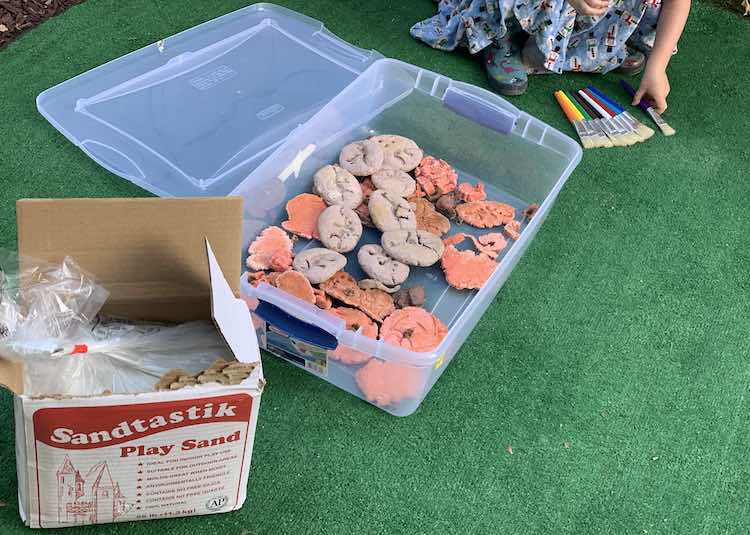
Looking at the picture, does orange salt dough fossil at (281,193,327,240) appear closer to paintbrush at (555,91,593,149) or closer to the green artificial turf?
the green artificial turf

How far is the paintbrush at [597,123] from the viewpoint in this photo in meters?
1.35

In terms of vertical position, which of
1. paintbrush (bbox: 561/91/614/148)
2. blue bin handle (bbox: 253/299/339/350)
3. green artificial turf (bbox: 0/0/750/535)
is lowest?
green artificial turf (bbox: 0/0/750/535)

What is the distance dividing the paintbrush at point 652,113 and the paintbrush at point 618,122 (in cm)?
6

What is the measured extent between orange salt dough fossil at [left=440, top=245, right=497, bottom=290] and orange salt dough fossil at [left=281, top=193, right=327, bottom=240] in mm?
189

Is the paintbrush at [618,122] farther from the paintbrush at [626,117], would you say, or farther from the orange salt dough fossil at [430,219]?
the orange salt dough fossil at [430,219]

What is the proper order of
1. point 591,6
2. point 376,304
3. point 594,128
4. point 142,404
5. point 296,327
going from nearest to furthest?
point 142,404
point 296,327
point 376,304
point 591,6
point 594,128

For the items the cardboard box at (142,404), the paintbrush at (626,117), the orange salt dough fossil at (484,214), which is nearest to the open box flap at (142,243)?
the cardboard box at (142,404)

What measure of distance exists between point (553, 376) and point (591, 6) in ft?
2.04

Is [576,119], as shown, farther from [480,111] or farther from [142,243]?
[142,243]

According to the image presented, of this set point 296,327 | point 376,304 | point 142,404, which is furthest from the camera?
point 376,304

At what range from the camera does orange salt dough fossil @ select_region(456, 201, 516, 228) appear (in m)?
1.17

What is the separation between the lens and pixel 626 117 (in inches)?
55.0

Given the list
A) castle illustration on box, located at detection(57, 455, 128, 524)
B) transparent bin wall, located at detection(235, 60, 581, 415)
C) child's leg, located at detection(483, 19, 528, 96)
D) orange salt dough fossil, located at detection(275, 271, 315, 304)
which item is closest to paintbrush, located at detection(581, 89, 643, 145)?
child's leg, located at detection(483, 19, 528, 96)

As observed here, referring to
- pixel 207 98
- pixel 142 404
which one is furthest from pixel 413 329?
pixel 207 98
